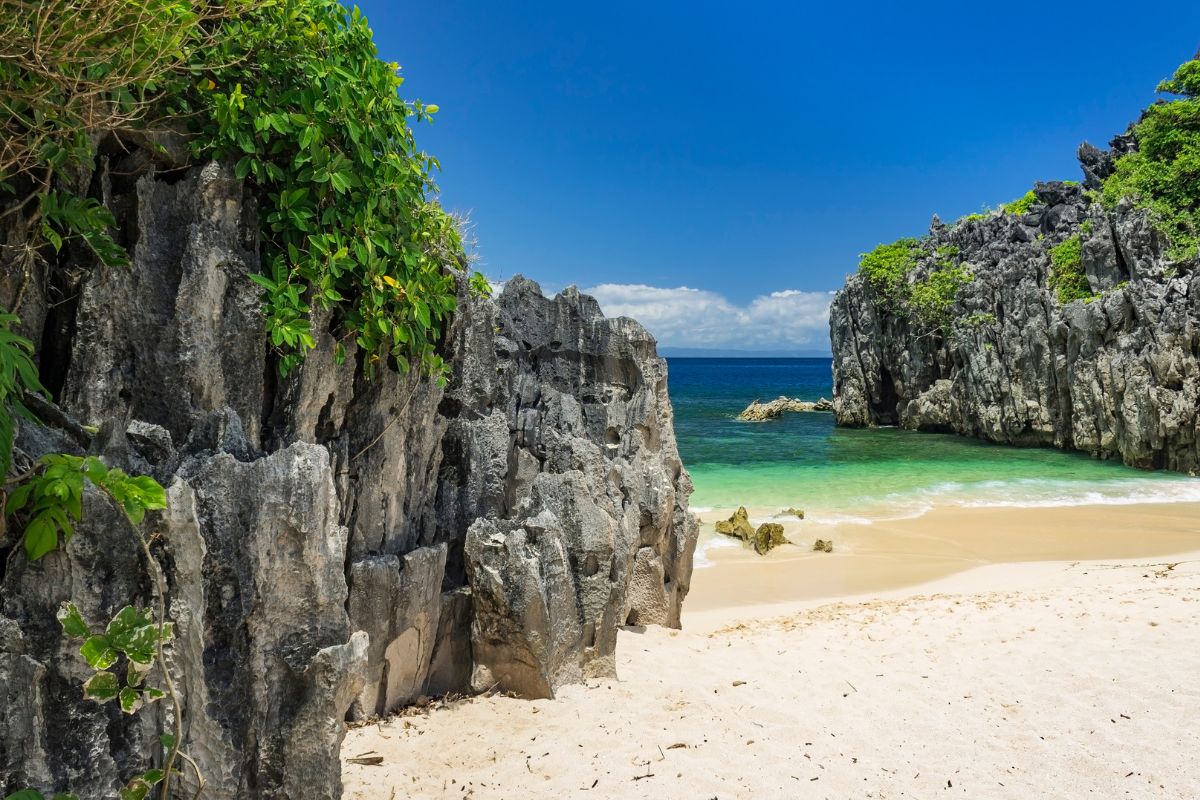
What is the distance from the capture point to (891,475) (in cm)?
2405

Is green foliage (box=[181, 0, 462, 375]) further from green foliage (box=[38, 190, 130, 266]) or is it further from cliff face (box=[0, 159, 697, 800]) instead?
green foliage (box=[38, 190, 130, 266])

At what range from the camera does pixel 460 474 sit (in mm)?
5738

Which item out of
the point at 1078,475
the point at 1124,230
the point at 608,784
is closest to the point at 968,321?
the point at 1124,230

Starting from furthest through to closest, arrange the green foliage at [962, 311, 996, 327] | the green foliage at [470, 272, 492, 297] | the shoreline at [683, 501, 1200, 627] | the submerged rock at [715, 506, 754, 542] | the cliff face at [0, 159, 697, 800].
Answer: the green foliage at [962, 311, 996, 327], the submerged rock at [715, 506, 754, 542], the shoreline at [683, 501, 1200, 627], the green foliage at [470, 272, 492, 297], the cliff face at [0, 159, 697, 800]

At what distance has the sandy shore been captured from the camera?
14.3 feet

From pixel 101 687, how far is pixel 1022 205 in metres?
41.4

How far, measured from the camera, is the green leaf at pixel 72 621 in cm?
243

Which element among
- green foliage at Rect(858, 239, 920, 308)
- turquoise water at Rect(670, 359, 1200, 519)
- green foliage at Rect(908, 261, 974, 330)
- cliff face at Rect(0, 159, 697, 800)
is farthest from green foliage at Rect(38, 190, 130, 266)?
green foliage at Rect(858, 239, 920, 308)

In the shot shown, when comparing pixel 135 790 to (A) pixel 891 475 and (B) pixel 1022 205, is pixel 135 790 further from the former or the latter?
(B) pixel 1022 205

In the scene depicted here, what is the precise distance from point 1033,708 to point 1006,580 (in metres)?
6.19

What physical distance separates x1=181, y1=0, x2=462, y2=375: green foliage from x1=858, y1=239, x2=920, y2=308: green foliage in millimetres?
36378

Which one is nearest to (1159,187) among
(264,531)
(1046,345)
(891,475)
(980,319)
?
(1046,345)

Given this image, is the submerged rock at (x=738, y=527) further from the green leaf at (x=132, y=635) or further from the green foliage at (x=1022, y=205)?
the green foliage at (x=1022, y=205)

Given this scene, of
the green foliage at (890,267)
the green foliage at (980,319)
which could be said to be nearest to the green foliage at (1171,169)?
the green foliage at (980,319)
